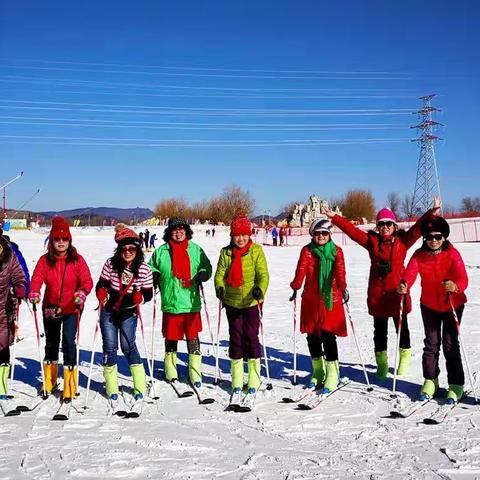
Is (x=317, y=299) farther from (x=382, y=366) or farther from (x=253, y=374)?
(x=382, y=366)

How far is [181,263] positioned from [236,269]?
0.73 metres

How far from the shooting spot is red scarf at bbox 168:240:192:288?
6305 mm

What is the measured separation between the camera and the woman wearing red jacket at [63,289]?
584 centimetres

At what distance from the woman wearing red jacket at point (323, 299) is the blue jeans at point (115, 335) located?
1826mm

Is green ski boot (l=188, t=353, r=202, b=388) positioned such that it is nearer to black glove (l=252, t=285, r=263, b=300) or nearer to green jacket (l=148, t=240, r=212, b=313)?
green jacket (l=148, t=240, r=212, b=313)

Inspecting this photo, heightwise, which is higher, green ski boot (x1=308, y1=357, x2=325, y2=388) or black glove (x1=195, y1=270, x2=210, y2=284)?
black glove (x1=195, y1=270, x2=210, y2=284)

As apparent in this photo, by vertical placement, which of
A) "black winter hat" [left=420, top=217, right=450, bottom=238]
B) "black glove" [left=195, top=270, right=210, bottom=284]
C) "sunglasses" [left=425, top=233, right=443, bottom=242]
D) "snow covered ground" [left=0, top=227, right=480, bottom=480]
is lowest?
"snow covered ground" [left=0, top=227, right=480, bottom=480]

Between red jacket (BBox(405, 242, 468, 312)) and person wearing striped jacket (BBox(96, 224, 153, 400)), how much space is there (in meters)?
2.74

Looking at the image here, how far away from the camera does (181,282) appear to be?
249 inches

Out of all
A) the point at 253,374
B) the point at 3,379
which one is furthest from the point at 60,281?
Answer: the point at 253,374

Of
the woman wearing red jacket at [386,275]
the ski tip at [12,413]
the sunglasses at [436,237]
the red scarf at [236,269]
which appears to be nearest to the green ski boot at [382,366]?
the woman wearing red jacket at [386,275]

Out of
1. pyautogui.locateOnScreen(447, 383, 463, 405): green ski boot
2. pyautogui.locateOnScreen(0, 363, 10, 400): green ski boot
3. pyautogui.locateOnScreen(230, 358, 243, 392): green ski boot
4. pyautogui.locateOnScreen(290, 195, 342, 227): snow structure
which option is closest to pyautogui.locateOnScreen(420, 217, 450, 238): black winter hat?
pyautogui.locateOnScreen(447, 383, 463, 405): green ski boot

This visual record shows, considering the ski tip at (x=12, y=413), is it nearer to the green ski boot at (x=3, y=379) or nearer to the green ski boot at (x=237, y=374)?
the green ski boot at (x=3, y=379)

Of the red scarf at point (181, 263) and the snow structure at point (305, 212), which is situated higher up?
the snow structure at point (305, 212)
